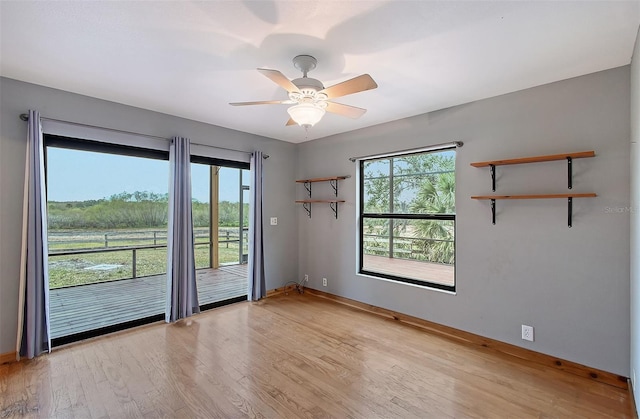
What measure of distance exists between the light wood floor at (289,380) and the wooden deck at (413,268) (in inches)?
24.9

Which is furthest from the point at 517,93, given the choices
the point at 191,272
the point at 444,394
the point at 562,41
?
the point at 191,272

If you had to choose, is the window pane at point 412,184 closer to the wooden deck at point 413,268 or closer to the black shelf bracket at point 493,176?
the black shelf bracket at point 493,176

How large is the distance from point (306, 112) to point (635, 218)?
241cm

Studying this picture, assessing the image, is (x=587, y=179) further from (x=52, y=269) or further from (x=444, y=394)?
(x=52, y=269)

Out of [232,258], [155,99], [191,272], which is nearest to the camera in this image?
[155,99]

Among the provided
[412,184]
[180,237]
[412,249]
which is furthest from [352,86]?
[180,237]

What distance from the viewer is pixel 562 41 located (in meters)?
1.98

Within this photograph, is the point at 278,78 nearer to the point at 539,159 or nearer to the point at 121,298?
the point at 539,159

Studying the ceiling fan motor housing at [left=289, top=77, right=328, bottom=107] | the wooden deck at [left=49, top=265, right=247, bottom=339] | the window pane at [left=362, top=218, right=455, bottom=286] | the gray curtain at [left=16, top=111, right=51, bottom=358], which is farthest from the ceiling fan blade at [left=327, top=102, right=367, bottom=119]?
the wooden deck at [left=49, top=265, right=247, bottom=339]

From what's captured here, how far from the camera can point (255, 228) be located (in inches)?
172

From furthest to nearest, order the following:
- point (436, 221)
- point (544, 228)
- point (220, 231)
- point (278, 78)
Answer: point (220, 231) → point (436, 221) → point (544, 228) → point (278, 78)

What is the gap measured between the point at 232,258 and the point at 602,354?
14.4 ft

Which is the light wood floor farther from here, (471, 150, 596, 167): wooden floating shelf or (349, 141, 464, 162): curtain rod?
(349, 141, 464, 162): curtain rod

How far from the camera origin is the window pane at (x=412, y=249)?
3426 mm
